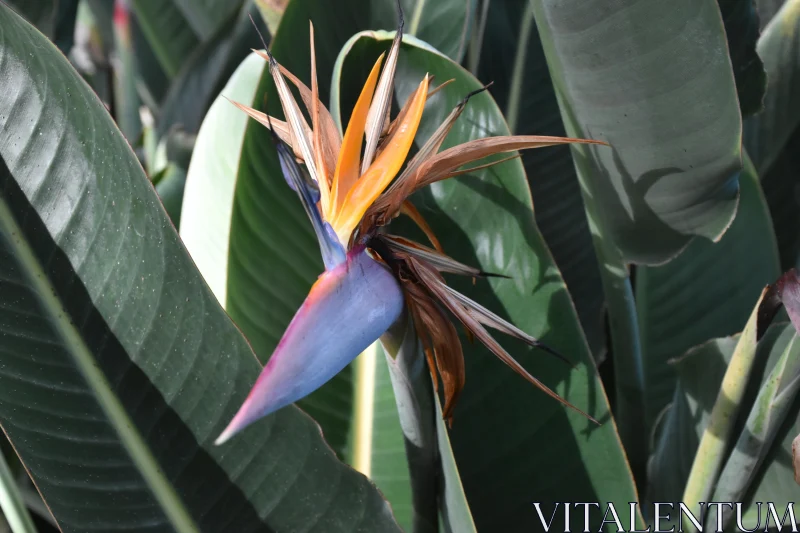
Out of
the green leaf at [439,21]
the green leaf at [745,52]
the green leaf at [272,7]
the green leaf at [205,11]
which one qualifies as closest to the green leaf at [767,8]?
the green leaf at [745,52]

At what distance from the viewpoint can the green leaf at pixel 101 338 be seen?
0.37 metres

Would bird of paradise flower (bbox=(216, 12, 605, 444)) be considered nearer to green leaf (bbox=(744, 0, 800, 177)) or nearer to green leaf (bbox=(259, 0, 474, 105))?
green leaf (bbox=(259, 0, 474, 105))

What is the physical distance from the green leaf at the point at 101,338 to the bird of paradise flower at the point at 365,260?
90 mm

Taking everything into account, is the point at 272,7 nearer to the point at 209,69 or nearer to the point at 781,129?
the point at 209,69

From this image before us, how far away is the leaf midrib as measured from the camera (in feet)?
1.22

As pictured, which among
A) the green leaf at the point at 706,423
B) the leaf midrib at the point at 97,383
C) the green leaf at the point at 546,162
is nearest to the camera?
the leaf midrib at the point at 97,383

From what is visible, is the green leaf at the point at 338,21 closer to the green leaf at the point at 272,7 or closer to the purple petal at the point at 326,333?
the green leaf at the point at 272,7

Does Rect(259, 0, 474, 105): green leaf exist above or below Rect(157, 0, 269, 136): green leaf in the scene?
below

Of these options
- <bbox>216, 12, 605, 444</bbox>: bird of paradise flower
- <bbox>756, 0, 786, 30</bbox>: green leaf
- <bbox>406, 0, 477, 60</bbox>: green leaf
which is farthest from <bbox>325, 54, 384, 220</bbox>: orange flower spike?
<bbox>756, 0, 786, 30</bbox>: green leaf

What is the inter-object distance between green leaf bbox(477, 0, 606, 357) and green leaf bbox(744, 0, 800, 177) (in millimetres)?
216

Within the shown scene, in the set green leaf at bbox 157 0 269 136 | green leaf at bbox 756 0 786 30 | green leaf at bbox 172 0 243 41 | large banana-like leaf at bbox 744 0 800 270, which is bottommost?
large banana-like leaf at bbox 744 0 800 270

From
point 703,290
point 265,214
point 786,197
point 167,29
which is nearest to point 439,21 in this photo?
point 265,214

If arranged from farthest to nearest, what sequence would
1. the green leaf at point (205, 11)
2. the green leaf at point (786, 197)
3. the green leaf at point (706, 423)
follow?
the green leaf at point (205, 11), the green leaf at point (786, 197), the green leaf at point (706, 423)

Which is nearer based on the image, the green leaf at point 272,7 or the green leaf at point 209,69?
the green leaf at point 272,7
